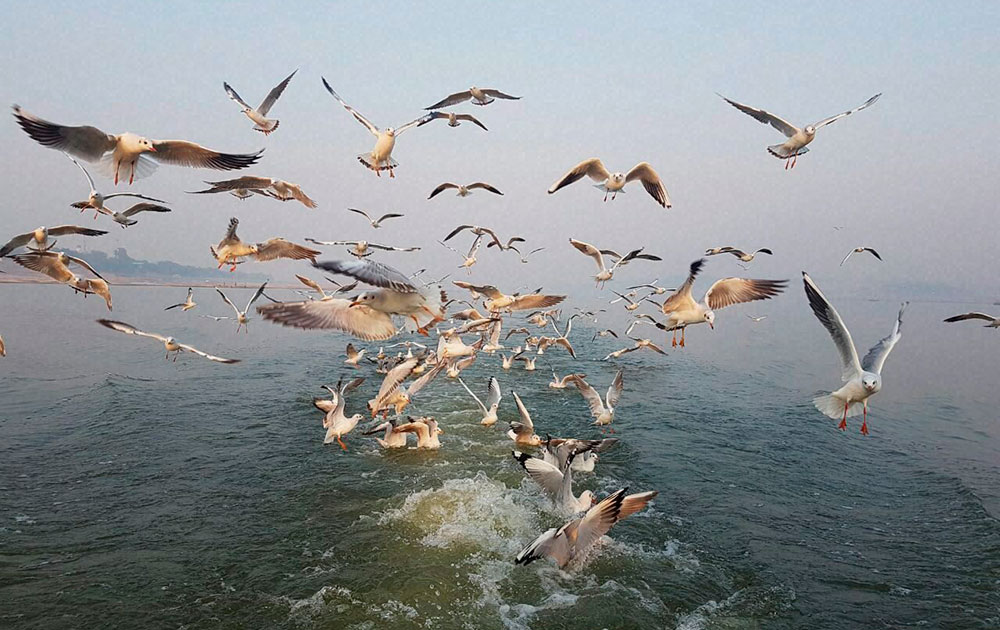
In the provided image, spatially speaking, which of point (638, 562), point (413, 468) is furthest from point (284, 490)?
point (638, 562)

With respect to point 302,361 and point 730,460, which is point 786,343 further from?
point 302,361

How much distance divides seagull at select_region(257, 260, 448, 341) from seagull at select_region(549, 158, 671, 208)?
5063mm

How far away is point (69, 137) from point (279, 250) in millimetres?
3642

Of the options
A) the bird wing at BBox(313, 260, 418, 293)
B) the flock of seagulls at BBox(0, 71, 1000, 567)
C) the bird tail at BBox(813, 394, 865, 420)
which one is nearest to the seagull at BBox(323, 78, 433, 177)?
the flock of seagulls at BBox(0, 71, 1000, 567)

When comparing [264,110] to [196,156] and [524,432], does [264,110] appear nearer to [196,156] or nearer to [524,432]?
[196,156]

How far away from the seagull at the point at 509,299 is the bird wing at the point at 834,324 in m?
4.76

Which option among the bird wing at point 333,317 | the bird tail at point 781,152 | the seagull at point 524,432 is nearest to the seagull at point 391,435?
the seagull at point 524,432

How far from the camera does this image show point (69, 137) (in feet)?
24.4

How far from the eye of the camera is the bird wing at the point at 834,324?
23.6 feet

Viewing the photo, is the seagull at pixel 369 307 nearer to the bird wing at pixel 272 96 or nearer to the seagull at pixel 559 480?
the seagull at pixel 559 480

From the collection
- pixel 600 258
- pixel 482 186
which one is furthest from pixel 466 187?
pixel 600 258

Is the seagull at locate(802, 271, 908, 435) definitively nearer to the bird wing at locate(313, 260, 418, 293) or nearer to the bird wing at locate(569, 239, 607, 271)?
the bird wing at locate(313, 260, 418, 293)

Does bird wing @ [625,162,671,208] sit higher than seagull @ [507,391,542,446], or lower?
higher

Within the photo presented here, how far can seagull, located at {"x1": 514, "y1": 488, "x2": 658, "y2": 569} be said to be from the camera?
691cm
